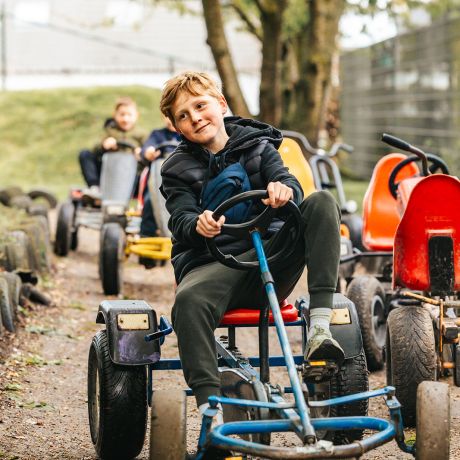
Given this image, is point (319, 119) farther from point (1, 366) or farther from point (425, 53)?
point (1, 366)

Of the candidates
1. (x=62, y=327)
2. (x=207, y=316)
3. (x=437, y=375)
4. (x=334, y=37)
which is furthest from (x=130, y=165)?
(x=207, y=316)

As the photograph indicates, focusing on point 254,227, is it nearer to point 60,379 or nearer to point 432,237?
point 432,237

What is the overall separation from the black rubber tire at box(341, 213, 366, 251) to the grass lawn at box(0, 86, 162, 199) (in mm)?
8110

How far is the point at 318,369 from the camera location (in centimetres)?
405

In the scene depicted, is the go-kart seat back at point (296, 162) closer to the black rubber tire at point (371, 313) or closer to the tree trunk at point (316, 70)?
the black rubber tire at point (371, 313)

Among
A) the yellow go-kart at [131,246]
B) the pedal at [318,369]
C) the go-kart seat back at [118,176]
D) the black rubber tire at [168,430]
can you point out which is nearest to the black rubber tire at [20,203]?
the go-kart seat back at [118,176]

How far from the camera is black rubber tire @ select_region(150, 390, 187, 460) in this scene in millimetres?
→ 3758

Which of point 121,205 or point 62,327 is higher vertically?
point 121,205

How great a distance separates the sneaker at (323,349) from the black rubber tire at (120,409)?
2.53 feet

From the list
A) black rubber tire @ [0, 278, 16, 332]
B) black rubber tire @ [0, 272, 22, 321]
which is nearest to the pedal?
black rubber tire @ [0, 278, 16, 332]

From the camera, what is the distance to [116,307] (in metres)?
4.62

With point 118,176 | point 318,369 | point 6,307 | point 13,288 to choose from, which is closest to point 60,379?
point 6,307

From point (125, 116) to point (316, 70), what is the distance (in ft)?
10.1

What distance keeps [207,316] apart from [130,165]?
632 centimetres
